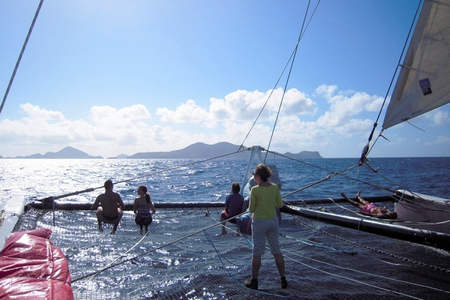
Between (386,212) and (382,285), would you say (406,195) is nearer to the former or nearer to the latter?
(386,212)

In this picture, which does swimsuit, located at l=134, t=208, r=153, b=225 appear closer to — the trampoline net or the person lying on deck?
the trampoline net

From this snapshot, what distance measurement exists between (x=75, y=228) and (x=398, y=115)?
1017 cm

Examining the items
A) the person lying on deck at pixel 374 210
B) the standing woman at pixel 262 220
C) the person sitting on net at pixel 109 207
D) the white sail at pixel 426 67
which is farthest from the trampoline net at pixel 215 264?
the white sail at pixel 426 67

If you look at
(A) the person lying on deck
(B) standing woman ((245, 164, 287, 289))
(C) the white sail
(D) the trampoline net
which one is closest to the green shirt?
(B) standing woman ((245, 164, 287, 289))

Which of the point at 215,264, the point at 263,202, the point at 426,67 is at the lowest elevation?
the point at 215,264

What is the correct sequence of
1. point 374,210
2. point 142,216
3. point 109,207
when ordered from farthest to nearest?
point 374,210
point 142,216
point 109,207

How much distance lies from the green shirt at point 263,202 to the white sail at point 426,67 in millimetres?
4186

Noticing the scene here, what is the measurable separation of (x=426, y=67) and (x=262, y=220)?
16.4 ft

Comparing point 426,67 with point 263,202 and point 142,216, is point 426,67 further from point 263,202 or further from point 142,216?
point 142,216

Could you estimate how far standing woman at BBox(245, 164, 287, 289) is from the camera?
4715mm

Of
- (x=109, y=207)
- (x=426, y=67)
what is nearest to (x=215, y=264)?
(x=109, y=207)

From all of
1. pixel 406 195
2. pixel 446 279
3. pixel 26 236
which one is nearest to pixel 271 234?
pixel 446 279

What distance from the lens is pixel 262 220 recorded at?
471cm

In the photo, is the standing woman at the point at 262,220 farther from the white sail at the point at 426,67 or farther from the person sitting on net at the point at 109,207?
the person sitting on net at the point at 109,207
